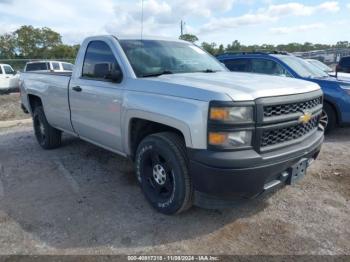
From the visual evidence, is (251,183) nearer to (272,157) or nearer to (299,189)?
(272,157)

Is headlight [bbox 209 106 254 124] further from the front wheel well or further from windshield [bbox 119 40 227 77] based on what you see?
the front wheel well

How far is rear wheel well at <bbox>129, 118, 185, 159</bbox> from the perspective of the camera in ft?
12.2

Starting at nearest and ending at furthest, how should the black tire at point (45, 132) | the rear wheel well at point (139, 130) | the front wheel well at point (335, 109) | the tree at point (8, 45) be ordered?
the rear wheel well at point (139, 130), the black tire at point (45, 132), the front wheel well at point (335, 109), the tree at point (8, 45)

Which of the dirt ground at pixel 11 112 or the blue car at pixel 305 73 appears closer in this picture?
the blue car at pixel 305 73

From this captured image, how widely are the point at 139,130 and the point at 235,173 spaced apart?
1391mm

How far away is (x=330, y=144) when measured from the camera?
247 inches

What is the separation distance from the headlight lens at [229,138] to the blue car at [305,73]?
12.6ft

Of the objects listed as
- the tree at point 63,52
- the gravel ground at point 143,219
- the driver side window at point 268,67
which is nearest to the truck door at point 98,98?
the gravel ground at point 143,219

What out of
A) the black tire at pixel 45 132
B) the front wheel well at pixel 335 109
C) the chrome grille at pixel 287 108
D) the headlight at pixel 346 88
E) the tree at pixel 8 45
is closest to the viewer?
the chrome grille at pixel 287 108

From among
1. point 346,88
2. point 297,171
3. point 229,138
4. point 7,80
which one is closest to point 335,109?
point 346,88

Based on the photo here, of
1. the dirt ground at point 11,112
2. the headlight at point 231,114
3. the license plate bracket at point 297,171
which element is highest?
the headlight at point 231,114

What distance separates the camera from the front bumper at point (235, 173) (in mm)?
2832

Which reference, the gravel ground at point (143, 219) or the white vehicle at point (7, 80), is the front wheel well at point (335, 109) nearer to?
the gravel ground at point (143, 219)

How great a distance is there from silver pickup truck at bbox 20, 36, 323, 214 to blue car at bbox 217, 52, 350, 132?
3.11 meters
